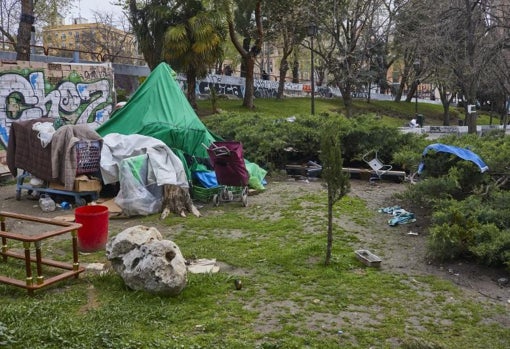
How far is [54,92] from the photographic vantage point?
45.2 ft

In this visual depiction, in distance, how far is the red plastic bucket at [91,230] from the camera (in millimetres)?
6469

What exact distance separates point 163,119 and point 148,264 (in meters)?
6.04

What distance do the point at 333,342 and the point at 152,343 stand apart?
4.53ft

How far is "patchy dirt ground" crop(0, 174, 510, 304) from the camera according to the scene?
561 centimetres

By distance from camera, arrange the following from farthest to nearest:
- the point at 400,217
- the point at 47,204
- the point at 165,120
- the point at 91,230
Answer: the point at 165,120
the point at 47,204
the point at 400,217
the point at 91,230

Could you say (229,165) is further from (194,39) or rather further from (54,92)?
(194,39)

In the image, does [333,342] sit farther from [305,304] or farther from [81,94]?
[81,94]

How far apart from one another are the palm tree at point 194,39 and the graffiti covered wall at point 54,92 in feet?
15.4

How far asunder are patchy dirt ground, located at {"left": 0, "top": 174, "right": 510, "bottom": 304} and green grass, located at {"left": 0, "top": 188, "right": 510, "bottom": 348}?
0.35 metres

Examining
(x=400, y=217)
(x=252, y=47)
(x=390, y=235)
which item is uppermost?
(x=252, y=47)

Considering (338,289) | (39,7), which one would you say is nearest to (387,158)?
(338,289)

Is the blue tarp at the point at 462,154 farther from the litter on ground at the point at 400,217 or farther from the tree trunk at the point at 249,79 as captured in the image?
the tree trunk at the point at 249,79

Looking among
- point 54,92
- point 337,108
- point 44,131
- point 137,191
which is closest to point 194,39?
point 54,92

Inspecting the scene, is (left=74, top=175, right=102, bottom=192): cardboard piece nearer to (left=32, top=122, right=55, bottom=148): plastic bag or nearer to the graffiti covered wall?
(left=32, top=122, right=55, bottom=148): plastic bag
